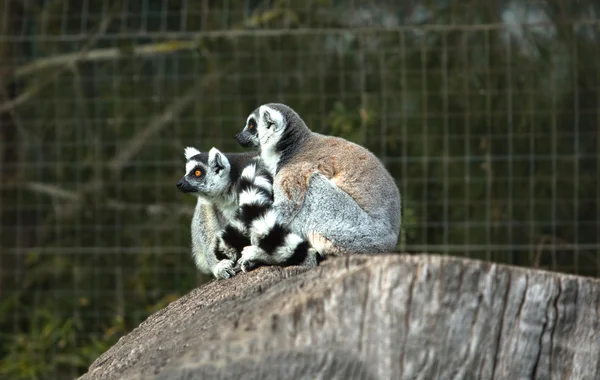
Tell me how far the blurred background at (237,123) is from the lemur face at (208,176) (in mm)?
1995

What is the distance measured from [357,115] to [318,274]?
16.0 ft

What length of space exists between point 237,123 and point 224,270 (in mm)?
3082

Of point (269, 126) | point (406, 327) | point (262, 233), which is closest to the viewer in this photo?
point (406, 327)

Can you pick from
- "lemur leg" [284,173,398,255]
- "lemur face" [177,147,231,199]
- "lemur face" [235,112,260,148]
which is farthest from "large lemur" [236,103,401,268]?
"lemur face" [177,147,231,199]

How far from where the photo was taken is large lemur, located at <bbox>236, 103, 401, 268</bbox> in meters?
4.32

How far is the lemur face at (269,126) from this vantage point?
487 cm

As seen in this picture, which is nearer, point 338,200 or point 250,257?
point 250,257

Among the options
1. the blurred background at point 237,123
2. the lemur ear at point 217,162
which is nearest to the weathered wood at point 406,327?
the lemur ear at point 217,162

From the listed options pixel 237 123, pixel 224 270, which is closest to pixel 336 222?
pixel 224 270

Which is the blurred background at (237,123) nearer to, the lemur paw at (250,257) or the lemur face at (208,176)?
the lemur face at (208,176)

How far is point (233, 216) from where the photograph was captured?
4770mm

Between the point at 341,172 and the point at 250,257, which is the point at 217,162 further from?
the point at 250,257

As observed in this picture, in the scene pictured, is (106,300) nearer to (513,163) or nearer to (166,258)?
(166,258)

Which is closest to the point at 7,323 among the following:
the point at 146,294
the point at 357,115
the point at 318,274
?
the point at 146,294
